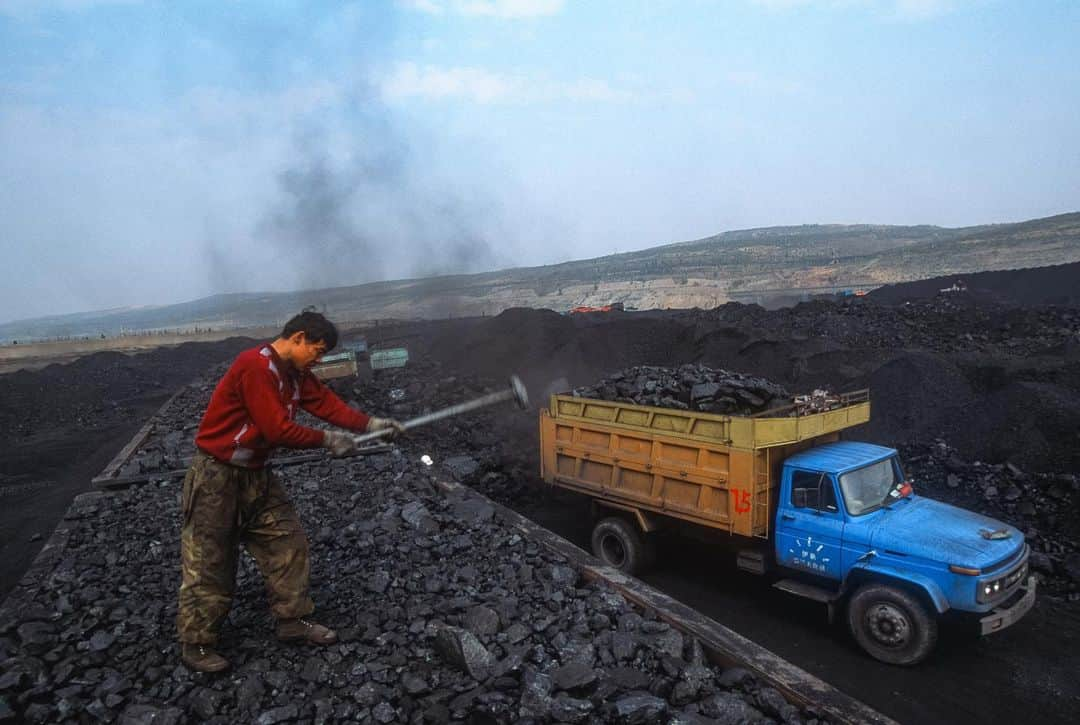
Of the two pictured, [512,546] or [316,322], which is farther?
[512,546]

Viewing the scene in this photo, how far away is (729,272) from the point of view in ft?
264

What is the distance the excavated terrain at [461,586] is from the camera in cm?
386

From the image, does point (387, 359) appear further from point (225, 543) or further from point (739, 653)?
point (739, 653)

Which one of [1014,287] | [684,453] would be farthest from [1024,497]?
[1014,287]

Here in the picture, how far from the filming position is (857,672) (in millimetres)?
5738

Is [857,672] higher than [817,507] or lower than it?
lower

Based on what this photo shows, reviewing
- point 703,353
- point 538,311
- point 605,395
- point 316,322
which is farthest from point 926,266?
point 316,322

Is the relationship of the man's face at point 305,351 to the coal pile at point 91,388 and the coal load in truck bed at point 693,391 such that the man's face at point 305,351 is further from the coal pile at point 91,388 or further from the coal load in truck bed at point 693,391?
the coal pile at point 91,388

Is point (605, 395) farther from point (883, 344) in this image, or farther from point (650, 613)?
point (883, 344)

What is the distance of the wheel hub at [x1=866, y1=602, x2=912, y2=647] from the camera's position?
5.67 m

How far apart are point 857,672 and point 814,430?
228 centimetres

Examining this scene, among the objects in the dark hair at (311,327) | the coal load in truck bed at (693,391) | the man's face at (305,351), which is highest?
the dark hair at (311,327)

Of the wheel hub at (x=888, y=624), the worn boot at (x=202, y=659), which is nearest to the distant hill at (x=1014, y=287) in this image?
the wheel hub at (x=888, y=624)

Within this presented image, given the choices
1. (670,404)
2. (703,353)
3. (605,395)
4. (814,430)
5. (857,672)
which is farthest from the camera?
(703,353)
